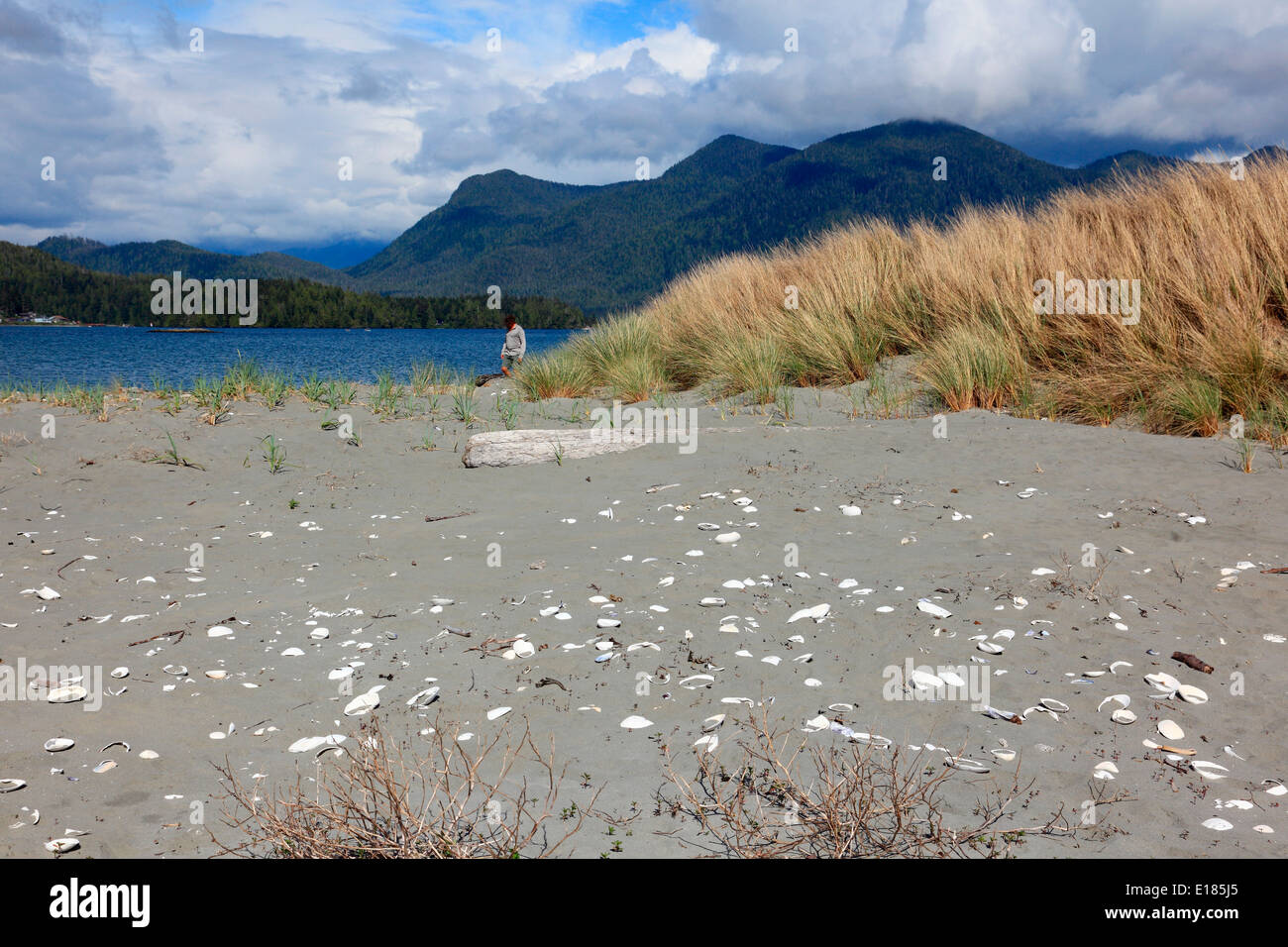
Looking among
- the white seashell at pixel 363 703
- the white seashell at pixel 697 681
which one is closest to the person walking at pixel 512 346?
the white seashell at pixel 363 703

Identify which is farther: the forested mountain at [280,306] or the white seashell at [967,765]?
the forested mountain at [280,306]

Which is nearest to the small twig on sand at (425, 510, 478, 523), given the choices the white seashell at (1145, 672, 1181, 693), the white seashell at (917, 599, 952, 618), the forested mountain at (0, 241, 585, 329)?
the white seashell at (917, 599, 952, 618)

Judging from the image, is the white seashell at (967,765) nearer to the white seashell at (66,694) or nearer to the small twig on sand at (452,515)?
the white seashell at (66,694)

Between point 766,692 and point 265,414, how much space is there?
8.53 metres

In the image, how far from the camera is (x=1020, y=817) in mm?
2457

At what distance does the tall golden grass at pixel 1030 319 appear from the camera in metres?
7.86

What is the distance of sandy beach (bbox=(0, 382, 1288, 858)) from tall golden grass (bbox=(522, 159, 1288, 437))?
118 cm

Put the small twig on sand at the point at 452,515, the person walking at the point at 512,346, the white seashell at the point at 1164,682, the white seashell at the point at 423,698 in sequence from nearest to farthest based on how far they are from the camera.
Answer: the white seashell at the point at 1164,682
the white seashell at the point at 423,698
the small twig on sand at the point at 452,515
the person walking at the point at 512,346

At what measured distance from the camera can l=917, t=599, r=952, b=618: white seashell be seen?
4070 millimetres

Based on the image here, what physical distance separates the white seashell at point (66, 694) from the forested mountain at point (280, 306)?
78165 millimetres

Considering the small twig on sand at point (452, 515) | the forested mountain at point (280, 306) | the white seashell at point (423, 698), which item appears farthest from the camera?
the forested mountain at point (280, 306)

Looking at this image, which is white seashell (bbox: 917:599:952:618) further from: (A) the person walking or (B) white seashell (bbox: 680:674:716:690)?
(A) the person walking
